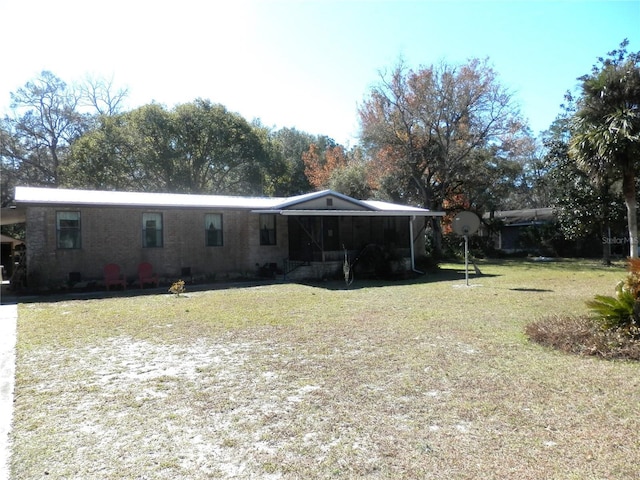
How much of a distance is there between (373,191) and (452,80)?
368 inches

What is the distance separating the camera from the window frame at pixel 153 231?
54.3ft

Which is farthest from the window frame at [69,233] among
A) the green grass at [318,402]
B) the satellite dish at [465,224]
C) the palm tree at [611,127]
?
the palm tree at [611,127]

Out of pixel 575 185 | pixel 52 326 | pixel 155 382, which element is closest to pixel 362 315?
pixel 155 382

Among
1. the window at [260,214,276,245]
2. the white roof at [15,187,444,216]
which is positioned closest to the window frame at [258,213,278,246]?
the window at [260,214,276,245]

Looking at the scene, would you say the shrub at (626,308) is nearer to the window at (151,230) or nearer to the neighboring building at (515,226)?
the window at (151,230)

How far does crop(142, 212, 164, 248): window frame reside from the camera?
54.3ft

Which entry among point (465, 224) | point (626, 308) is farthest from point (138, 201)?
point (626, 308)

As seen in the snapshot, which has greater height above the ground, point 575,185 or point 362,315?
point 575,185

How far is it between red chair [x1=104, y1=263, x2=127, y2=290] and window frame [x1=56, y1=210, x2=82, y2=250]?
49.0 inches

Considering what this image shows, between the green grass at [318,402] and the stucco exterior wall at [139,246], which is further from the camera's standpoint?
the stucco exterior wall at [139,246]

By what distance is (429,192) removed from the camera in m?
31.2

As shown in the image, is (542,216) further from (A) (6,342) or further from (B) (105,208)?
(A) (6,342)

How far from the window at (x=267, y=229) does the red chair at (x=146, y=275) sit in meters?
4.64

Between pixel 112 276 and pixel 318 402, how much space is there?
42.2ft
